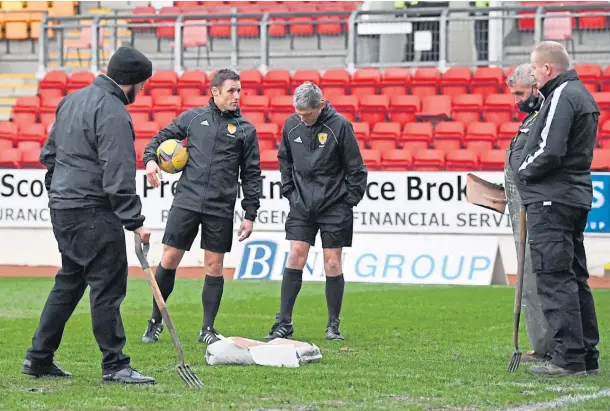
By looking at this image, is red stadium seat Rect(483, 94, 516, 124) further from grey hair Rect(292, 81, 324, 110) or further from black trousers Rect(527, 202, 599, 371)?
black trousers Rect(527, 202, 599, 371)

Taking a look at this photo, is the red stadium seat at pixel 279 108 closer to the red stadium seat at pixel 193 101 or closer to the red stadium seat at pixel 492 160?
the red stadium seat at pixel 193 101

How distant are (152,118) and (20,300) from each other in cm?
764

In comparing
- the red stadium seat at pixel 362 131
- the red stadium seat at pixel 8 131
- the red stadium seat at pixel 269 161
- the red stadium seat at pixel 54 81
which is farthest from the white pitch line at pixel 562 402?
the red stadium seat at pixel 54 81

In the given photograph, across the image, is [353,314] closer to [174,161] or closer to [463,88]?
[174,161]

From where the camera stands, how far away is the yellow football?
8.94 m

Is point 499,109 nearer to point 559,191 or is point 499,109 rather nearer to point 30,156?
point 30,156

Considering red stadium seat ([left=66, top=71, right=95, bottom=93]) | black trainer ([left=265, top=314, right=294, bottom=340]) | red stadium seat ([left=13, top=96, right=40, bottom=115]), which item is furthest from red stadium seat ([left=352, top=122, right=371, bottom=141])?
black trainer ([left=265, top=314, right=294, bottom=340])

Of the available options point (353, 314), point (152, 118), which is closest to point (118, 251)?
point (353, 314)

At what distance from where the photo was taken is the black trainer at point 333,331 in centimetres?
938

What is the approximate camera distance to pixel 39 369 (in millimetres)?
7168

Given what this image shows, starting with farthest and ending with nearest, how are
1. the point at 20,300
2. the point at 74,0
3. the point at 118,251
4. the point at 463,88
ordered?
the point at 74,0
the point at 463,88
the point at 20,300
the point at 118,251

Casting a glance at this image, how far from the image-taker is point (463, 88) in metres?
19.7

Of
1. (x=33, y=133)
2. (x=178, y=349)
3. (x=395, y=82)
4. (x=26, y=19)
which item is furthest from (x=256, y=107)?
(x=178, y=349)

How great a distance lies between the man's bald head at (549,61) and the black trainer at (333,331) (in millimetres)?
2882
